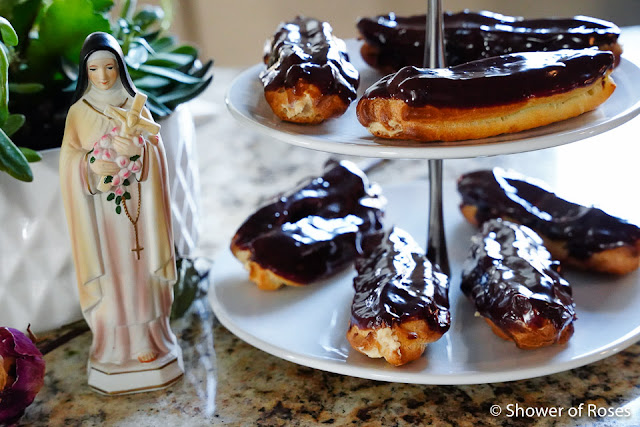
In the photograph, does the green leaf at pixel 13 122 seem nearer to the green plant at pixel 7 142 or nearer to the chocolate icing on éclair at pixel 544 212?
the green plant at pixel 7 142

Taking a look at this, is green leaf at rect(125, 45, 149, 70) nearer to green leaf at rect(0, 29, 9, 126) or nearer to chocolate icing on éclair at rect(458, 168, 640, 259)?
green leaf at rect(0, 29, 9, 126)

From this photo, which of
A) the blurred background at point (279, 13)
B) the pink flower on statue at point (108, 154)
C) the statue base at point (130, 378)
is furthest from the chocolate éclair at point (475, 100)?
the blurred background at point (279, 13)

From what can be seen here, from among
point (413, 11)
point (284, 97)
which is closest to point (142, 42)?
point (284, 97)

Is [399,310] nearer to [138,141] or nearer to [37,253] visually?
[138,141]

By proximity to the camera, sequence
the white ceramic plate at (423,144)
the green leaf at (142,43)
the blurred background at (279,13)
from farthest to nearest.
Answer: the blurred background at (279,13), the green leaf at (142,43), the white ceramic plate at (423,144)

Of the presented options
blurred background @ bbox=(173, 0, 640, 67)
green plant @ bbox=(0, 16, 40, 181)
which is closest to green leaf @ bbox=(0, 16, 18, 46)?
green plant @ bbox=(0, 16, 40, 181)
